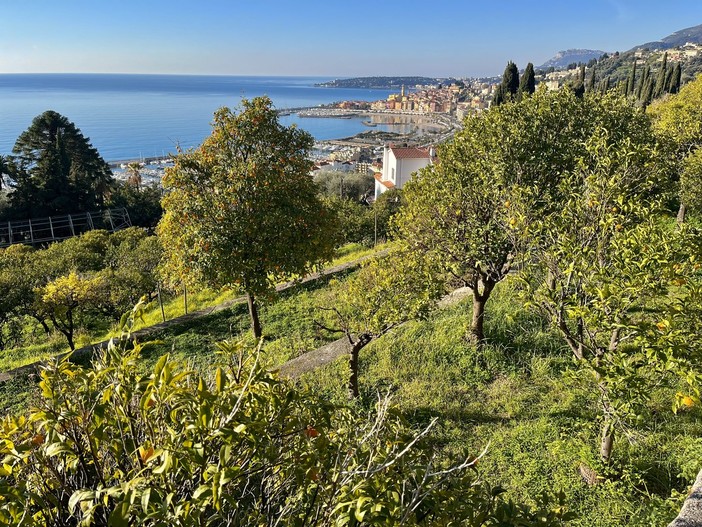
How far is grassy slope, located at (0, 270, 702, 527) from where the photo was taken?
4715 mm

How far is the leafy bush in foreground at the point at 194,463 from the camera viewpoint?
150cm

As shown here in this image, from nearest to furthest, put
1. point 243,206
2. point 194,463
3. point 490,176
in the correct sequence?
point 194,463, point 490,176, point 243,206

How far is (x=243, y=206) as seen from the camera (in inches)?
334

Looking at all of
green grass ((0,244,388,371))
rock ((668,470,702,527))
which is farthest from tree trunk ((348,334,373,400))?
rock ((668,470,702,527))

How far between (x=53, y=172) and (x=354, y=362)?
36074 mm

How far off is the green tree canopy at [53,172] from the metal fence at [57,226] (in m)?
1.09

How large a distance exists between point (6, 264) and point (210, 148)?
11455 mm

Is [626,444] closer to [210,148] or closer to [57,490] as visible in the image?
[57,490]

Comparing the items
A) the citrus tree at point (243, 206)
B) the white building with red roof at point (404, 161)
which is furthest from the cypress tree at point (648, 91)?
the citrus tree at point (243, 206)

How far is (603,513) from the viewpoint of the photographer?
4.46 m

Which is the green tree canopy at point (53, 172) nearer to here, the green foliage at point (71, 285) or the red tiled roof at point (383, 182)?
the green foliage at point (71, 285)

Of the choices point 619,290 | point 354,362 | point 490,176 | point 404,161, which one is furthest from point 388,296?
point 404,161

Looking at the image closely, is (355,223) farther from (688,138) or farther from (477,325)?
(477,325)

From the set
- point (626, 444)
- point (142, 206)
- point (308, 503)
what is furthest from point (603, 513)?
point (142, 206)
